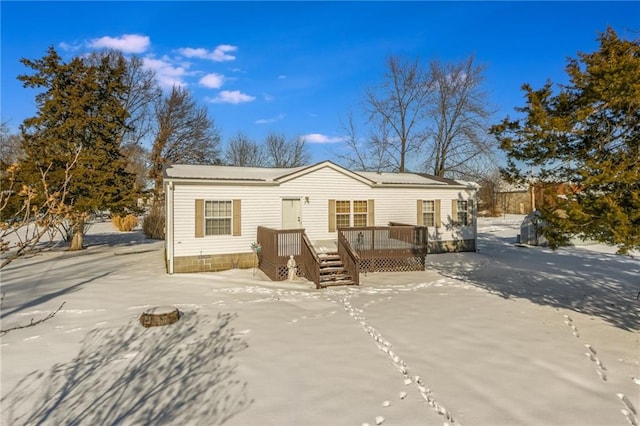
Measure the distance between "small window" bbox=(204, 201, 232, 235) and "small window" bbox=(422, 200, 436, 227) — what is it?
8.49m

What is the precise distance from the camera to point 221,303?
26.4ft

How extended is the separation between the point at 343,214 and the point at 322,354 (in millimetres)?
8732

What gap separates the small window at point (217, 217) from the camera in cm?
1166

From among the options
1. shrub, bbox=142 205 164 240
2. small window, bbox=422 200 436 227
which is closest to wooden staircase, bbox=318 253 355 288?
small window, bbox=422 200 436 227

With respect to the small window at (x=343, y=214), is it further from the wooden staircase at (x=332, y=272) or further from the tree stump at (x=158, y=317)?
the tree stump at (x=158, y=317)

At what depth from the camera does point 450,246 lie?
52.1 feet

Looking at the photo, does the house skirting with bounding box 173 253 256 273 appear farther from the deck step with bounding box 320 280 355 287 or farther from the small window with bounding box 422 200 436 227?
the small window with bounding box 422 200 436 227

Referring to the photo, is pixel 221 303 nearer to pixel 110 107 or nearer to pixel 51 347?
pixel 51 347

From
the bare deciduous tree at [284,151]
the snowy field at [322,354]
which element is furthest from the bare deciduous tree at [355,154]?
the snowy field at [322,354]

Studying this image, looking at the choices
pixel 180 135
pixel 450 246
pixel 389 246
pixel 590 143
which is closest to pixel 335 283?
pixel 389 246

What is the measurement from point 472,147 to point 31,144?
84.1ft

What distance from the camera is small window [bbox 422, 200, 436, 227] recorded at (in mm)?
15363

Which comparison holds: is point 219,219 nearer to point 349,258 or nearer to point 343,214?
point 349,258

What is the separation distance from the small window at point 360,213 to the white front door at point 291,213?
2.37 metres
